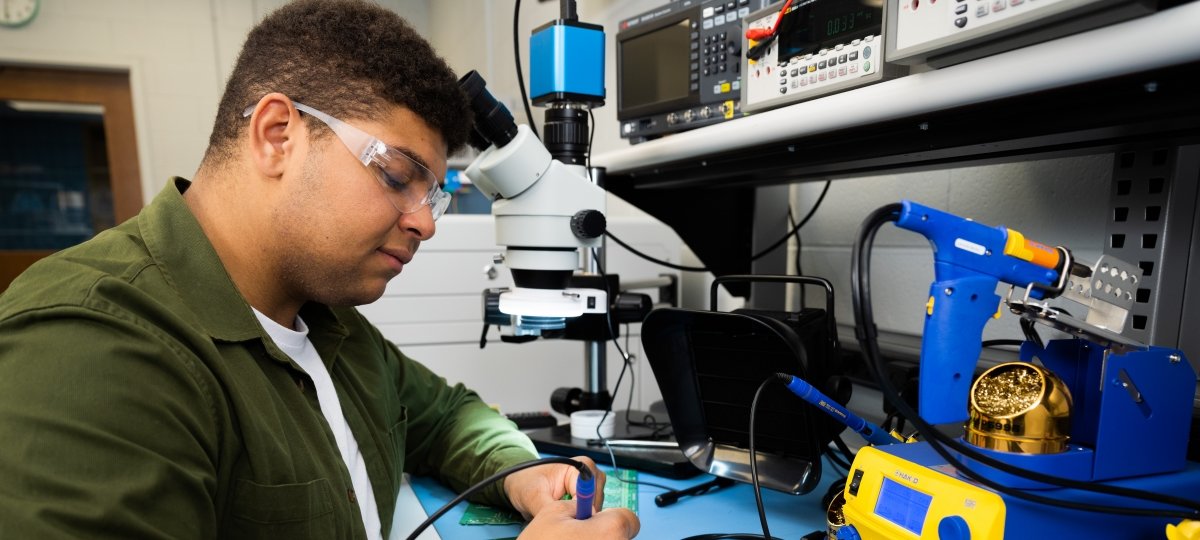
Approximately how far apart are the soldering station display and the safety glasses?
1.36 feet

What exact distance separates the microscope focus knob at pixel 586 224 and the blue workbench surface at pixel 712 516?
1.21ft

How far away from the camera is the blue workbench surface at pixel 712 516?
2.49 ft

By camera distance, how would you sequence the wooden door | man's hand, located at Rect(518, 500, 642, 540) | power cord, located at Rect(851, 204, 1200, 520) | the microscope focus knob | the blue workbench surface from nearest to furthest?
power cord, located at Rect(851, 204, 1200, 520), man's hand, located at Rect(518, 500, 642, 540), the blue workbench surface, the microscope focus knob, the wooden door

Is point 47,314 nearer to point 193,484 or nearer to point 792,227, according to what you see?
point 193,484

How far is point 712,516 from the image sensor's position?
795mm

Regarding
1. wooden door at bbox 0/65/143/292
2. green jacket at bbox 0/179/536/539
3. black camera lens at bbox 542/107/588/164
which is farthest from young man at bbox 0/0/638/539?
wooden door at bbox 0/65/143/292

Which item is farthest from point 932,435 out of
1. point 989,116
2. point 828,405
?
point 989,116

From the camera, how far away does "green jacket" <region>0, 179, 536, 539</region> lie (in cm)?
44

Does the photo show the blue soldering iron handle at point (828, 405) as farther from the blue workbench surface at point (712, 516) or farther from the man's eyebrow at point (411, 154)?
the man's eyebrow at point (411, 154)

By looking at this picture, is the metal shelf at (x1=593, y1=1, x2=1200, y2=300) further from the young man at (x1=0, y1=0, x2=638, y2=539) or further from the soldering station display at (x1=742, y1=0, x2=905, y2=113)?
the young man at (x1=0, y1=0, x2=638, y2=539)

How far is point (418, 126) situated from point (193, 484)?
1.42 feet

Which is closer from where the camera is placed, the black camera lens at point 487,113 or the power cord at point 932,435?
the power cord at point 932,435

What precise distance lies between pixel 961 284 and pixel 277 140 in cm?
68

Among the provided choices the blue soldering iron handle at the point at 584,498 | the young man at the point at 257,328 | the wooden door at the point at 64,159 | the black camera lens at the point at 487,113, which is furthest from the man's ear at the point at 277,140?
the wooden door at the point at 64,159
